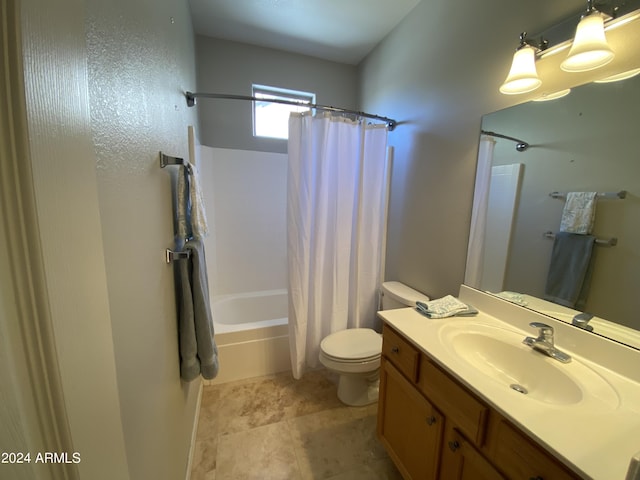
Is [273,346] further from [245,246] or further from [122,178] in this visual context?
[122,178]

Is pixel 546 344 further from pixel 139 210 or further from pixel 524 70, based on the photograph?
pixel 139 210

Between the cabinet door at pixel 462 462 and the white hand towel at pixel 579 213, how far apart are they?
2.91 ft

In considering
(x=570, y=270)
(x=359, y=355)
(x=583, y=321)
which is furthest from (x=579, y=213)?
(x=359, y=355)

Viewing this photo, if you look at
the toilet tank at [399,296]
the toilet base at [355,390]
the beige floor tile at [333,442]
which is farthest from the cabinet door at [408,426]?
the toilet tank at [399,296]

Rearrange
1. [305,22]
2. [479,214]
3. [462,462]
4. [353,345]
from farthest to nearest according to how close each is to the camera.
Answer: [305,22] → [353,345] → [479,214] → [462,462]

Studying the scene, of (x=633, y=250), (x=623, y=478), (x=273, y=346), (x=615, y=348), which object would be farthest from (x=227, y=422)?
(x=633, y=250)

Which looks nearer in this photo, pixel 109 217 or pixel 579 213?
pixel 109 217

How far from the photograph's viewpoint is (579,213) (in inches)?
38.1

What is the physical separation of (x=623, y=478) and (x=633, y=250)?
0.70 meters

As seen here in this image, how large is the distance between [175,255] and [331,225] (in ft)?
3.68

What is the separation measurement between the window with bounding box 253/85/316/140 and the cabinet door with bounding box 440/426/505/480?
2572mm

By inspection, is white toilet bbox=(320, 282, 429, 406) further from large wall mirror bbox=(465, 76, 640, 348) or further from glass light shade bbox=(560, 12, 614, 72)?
glass light shade bbox=(560, 12, 614, 72)

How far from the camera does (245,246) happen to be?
2605mm

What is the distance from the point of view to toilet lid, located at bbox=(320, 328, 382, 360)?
160 centimetres
